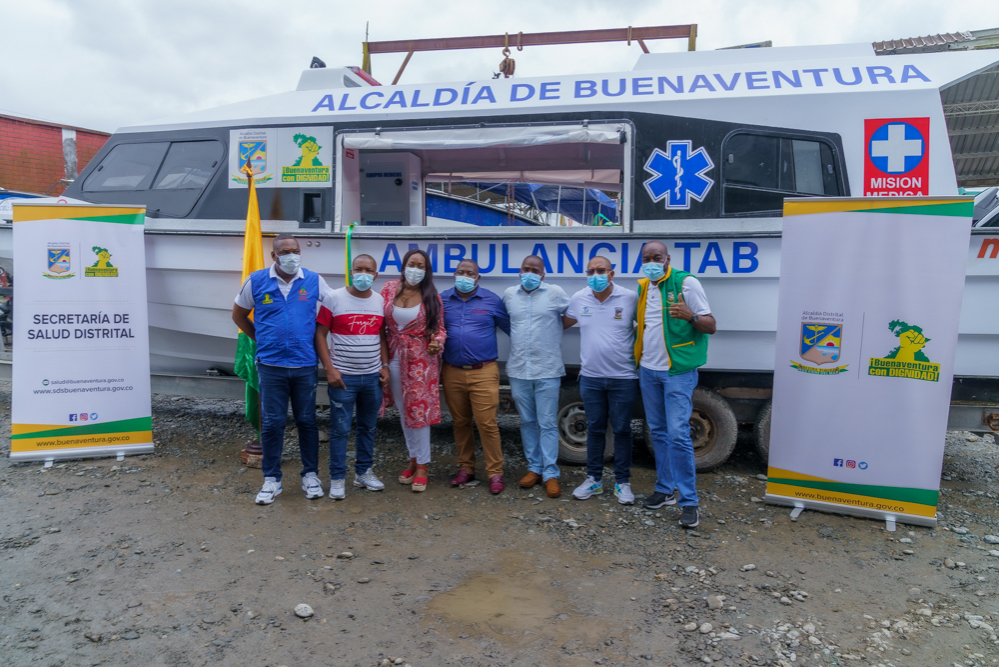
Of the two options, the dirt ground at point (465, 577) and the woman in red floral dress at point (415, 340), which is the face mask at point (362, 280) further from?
the dirt ground at point (465, 577)

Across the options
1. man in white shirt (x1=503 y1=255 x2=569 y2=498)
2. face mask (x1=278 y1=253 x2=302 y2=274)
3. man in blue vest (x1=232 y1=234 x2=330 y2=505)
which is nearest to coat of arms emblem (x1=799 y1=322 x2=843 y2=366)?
man in white shirt (x1=503 y1=255 x2=569 y2=498)

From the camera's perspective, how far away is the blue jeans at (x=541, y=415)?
4195 millimetres

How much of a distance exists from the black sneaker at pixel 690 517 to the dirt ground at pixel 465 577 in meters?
0.05

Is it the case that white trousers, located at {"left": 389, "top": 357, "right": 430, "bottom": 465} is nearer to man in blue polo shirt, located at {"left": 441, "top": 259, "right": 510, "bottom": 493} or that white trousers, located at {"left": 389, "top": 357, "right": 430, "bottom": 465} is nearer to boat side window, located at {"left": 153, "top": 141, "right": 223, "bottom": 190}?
man in blue polo shirt, located at {"left": 441, "top": 259, "right": 510, "bottom": 493}

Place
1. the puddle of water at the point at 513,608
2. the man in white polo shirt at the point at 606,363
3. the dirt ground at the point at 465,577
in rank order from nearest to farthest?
the dirt ground at the point at 465,577 → the puddle of water at the point at 513,608 → the man in white polo shirt at the point at 606,363

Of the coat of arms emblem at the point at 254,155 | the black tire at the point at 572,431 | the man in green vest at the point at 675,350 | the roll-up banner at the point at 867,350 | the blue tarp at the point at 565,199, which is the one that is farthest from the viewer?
the blue tarp at the point at 565,199

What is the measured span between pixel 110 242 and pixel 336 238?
1.74 metres

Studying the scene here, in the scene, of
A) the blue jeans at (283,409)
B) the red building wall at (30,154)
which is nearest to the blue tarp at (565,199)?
the blue jeans at (283,409)

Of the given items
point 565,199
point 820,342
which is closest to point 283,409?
point 820,342

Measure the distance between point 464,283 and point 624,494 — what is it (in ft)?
5.57

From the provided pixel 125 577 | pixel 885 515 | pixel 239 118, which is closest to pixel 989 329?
pixel 885 515

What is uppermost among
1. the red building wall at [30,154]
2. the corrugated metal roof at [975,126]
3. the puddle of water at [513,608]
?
the red building wall at [30,154]

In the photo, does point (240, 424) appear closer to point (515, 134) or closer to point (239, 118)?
point (239, 118)

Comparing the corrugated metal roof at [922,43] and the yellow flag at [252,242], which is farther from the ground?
the corrugated metal roof at [922,43]
